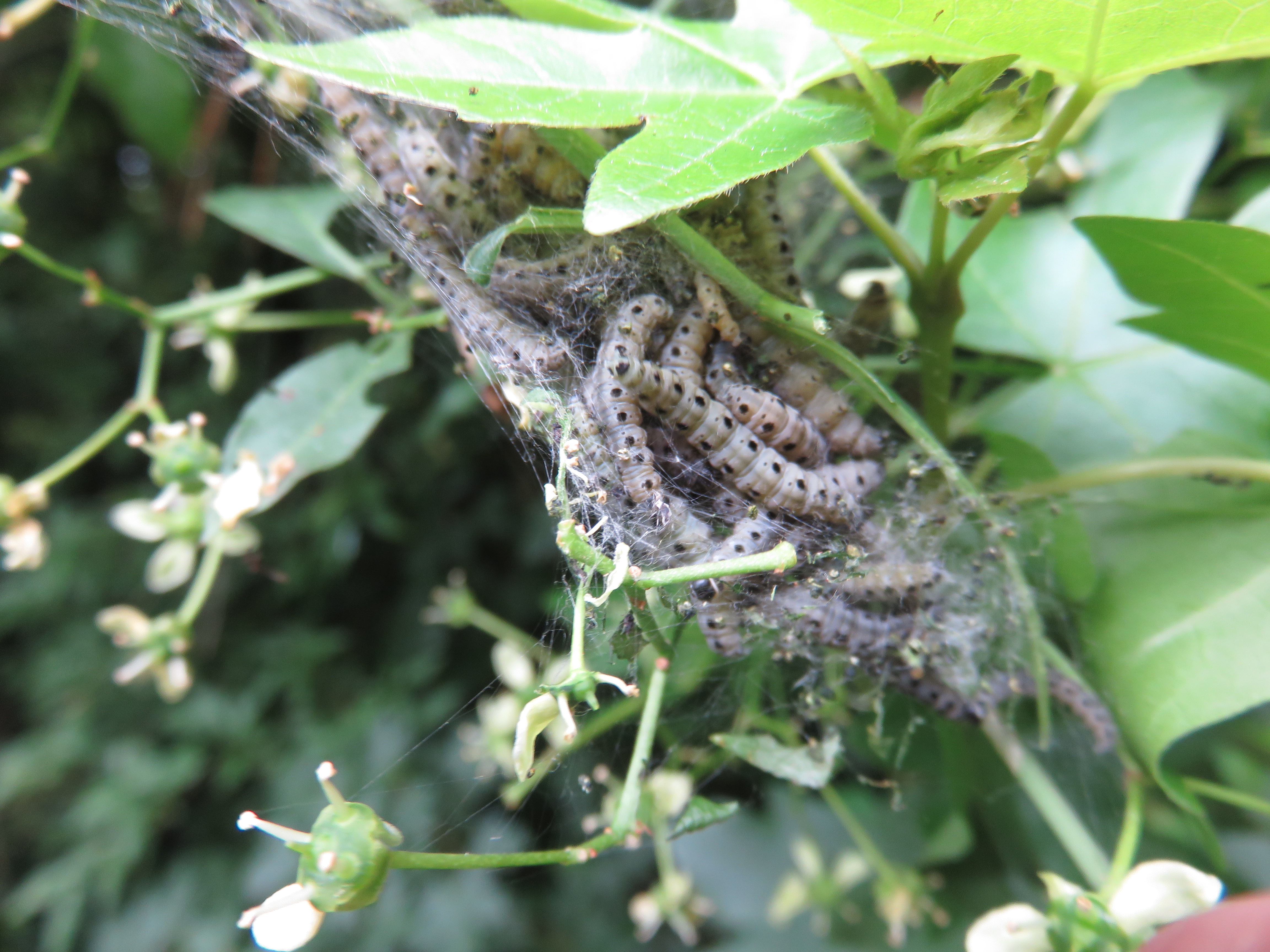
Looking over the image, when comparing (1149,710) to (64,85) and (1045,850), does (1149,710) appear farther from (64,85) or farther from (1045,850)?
(64,85)

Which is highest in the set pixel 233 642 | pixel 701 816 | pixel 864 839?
pixel 701 816

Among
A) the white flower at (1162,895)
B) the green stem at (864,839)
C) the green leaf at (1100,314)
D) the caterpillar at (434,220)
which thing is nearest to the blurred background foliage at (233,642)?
the green stem at (864,839)

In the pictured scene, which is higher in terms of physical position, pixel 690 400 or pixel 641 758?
pixel 690 400

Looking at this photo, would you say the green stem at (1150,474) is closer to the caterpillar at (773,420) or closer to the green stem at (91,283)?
the caterpillar at (773,420)

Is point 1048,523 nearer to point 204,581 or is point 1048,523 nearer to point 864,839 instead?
point 864,839

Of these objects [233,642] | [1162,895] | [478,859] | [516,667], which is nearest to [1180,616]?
[1162,895]

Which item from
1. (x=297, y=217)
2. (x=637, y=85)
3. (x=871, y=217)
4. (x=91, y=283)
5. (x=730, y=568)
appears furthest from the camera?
(x=297, y=217)

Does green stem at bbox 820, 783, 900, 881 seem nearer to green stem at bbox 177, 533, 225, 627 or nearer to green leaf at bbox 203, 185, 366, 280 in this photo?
green stem at bbox 177, 533, 225, 627
